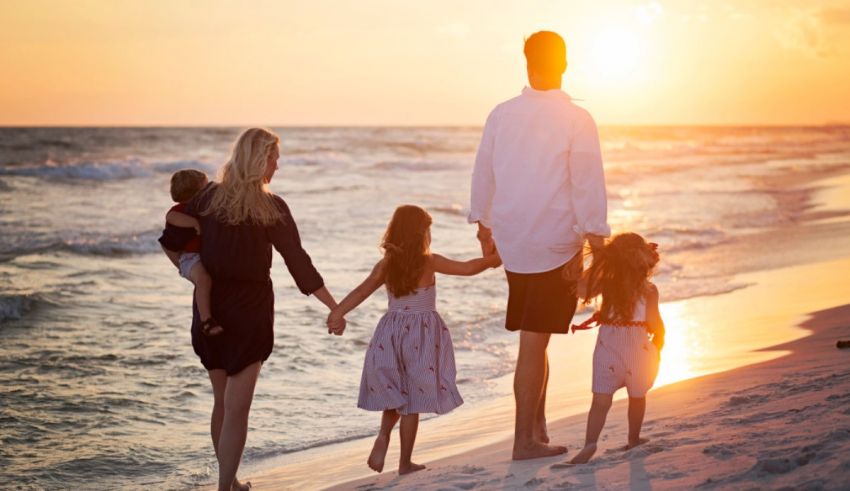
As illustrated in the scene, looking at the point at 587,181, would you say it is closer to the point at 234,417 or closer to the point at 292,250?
the point at 292,250

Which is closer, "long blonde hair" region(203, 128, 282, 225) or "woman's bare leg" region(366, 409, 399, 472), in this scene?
"long blonde hair" region(203, 128, 282, 225)

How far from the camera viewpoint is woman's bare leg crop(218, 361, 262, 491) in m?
4.50

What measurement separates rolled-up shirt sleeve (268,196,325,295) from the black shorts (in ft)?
3.17

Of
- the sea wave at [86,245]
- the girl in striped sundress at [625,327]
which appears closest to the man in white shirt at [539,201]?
the girl in striped sundress at [625,327]

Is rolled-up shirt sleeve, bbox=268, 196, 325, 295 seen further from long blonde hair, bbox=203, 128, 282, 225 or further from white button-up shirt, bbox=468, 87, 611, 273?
white button-up shirt, bbox=468, 87, 611, 273

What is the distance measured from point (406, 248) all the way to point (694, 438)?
165cm

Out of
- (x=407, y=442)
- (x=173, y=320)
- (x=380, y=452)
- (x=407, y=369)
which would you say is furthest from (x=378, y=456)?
(x=173, y=320)

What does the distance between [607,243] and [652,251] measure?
0.24 meters

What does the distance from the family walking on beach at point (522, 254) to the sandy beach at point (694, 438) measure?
0.86 feet

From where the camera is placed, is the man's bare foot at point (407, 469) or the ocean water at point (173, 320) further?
the ocean water at point (173, 320)

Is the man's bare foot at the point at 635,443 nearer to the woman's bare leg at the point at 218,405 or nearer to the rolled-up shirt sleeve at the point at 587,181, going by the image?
the rolled-up shirt sleeve at the point at 587,181

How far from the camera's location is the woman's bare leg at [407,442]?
15.9ft

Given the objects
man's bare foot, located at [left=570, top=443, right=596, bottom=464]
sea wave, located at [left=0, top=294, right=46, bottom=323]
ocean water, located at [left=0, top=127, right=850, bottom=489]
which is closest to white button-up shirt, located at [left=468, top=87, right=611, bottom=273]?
man's bare foot, located at [left=570, top=443, right=596, bottom=464]

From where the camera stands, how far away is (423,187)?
32.3m
